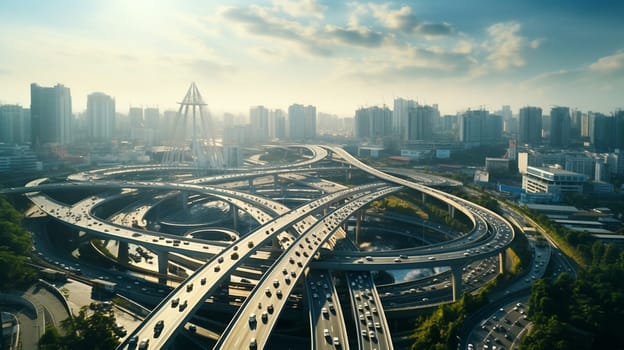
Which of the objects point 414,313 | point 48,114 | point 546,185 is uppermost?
point 48,114

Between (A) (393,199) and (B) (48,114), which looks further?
(B) (48,114)

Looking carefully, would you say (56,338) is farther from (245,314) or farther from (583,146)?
(583,146)

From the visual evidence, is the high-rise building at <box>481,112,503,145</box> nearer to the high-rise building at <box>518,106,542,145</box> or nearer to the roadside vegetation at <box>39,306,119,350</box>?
the high-rise building at <box>518,106,542,145</box>

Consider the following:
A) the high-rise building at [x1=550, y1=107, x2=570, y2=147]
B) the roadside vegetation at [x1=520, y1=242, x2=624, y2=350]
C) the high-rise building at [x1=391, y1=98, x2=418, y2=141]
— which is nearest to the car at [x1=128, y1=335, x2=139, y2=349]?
the roadside vegetation at [x1=520, y1=242, x2=624, y2=350]

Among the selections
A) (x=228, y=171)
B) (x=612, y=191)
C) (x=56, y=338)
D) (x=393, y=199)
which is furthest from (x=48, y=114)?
(x=612, y=191)

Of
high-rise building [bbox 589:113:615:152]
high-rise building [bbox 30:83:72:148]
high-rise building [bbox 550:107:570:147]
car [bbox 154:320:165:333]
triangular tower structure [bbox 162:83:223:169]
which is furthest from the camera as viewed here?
high-rise building [bbox 550:107:570:147]
